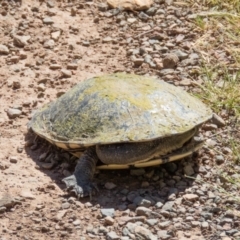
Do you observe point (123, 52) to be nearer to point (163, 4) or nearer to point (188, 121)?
point (163, 4)

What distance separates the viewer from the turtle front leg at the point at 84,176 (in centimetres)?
414

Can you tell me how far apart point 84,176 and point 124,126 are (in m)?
0.40

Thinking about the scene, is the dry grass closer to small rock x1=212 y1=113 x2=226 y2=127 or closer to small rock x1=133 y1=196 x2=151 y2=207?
small rock x1=212 y1=113 x2=226 y2=127

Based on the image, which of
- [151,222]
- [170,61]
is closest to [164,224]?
[151,222]

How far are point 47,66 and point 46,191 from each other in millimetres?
1571

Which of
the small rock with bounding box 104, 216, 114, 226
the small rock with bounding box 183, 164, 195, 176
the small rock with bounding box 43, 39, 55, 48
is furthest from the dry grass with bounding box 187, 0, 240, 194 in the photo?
the small rock with bounding box 43, 39, 55, 48

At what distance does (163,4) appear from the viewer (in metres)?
6.20

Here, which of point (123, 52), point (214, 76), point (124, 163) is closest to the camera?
point (124, 163)

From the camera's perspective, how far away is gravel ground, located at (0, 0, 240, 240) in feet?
12.9

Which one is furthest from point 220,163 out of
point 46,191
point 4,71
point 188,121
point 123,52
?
point 4,71

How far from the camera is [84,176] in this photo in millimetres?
4223

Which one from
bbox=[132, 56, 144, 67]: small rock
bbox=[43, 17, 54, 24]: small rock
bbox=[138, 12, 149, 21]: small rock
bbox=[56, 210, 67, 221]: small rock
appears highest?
bbox=[138, 12, 149, 21]: small rock

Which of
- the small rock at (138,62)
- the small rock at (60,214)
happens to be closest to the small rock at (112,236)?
the small rock at (60,214)

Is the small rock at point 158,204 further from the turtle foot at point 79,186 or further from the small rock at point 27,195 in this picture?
the small rock at point 27,195
